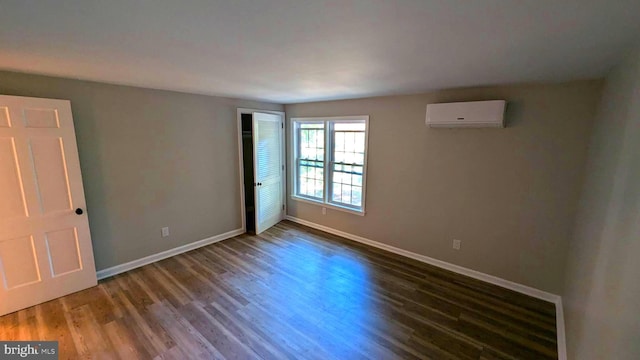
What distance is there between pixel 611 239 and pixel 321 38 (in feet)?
6.35

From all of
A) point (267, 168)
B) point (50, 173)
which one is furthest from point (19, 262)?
point (267, 168)

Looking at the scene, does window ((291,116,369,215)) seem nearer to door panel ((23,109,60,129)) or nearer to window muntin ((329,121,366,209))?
window muntin ((329,121,366,209))

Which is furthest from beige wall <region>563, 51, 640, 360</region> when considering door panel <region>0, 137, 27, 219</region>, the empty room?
door panel <region>0, 137, 27, 219</region>

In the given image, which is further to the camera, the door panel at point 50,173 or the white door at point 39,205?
the door panel at point 50,173

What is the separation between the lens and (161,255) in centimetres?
354

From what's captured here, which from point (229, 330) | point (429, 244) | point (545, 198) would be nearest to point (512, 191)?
point (545, 198)

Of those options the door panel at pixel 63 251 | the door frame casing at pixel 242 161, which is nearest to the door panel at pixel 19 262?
the door panel at pixel 63 251

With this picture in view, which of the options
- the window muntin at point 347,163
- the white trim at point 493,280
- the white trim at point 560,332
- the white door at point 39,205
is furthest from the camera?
the window muntin at point 347,163

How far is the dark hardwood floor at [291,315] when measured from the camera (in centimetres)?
211

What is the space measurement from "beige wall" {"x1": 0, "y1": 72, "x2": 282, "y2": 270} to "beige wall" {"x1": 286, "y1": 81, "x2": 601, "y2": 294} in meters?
2.17

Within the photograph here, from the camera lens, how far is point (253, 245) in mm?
4016

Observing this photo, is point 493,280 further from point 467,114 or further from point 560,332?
point 467,114

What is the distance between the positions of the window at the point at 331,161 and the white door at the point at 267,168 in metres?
0.30

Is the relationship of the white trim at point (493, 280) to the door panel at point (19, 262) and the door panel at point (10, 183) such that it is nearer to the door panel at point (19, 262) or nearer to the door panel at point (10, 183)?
the door panel at point (19, 262)
